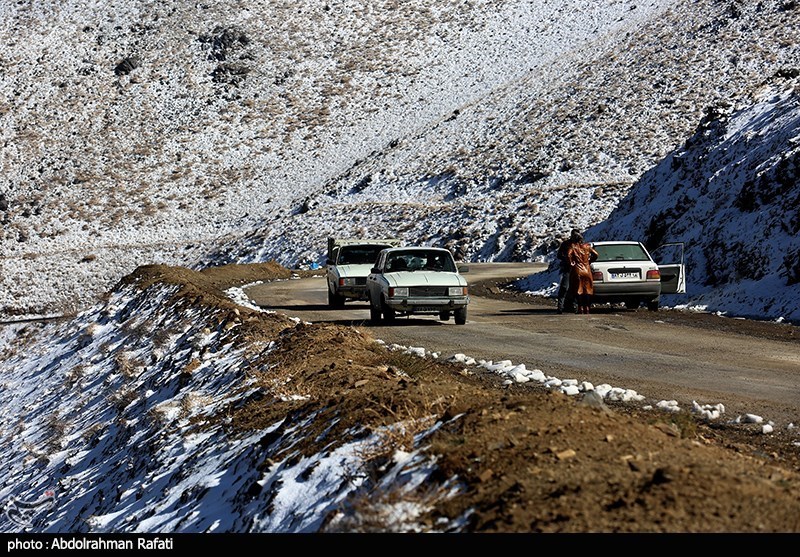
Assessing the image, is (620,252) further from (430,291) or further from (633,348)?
(633,348)

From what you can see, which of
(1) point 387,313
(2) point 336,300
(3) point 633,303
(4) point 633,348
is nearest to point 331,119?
(2) point 336,300

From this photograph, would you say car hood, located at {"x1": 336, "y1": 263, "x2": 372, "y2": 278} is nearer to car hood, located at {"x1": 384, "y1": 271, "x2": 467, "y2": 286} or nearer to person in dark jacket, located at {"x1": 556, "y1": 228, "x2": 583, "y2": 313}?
car hood, located at {"x1": 384, "y1": 271, "x2": 467, "y2": 286}

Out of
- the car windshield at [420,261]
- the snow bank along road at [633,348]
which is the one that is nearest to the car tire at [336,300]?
the snow bank along road at [633,348]

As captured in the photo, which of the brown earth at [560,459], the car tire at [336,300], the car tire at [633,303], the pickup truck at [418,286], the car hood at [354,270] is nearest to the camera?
the brown earth at [560,459]

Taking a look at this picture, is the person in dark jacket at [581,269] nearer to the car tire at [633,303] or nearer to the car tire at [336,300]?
the car tire at [633,303]

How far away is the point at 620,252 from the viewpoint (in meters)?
22.4

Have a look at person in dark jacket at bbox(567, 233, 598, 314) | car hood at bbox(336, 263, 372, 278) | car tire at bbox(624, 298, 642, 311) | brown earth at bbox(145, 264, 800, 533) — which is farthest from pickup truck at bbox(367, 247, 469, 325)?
brown earth at bbox(145, 264, 800, 533)

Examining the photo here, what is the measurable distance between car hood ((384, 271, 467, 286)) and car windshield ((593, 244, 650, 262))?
461 centimetres

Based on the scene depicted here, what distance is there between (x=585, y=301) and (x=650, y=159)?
3973 cm

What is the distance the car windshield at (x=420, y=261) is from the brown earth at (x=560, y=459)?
10551 millimetres

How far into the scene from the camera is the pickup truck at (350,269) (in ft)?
78.4

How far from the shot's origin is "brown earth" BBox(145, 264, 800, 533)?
425cm
